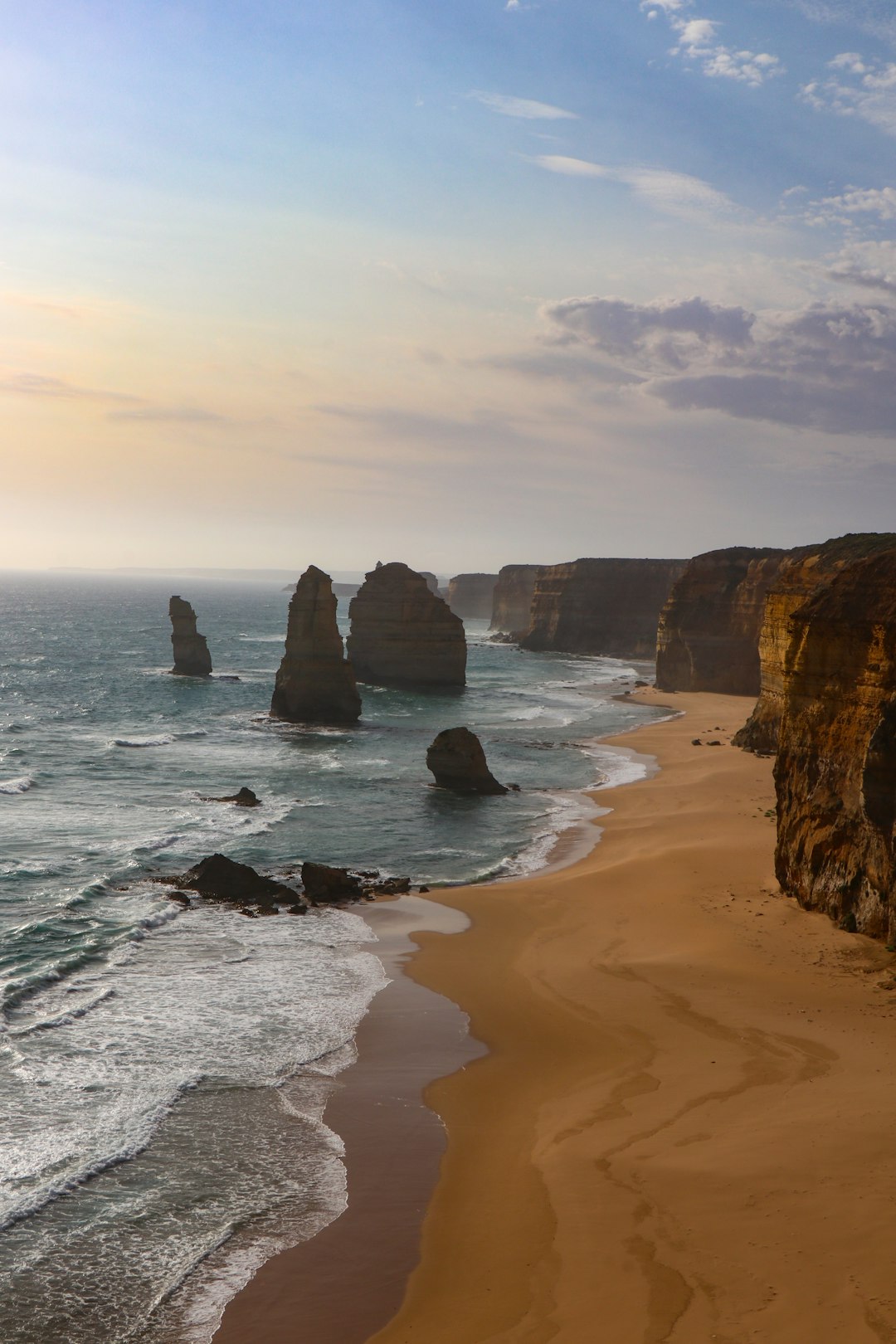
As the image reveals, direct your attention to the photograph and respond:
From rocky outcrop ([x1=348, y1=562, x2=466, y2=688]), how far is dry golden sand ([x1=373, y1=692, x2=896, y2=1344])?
55684 millimetres

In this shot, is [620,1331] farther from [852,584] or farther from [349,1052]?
[852,584]

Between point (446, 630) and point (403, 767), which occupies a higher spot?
point (446, 630)

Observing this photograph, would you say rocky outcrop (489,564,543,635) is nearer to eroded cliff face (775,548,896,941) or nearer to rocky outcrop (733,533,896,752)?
rocky outcrop (733,533,896,752)

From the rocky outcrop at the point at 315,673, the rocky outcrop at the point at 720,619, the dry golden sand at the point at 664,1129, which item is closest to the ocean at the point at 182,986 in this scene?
the dry golden sand at the point at 664,1129

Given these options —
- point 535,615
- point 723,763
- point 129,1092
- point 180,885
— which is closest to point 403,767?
point 723,763

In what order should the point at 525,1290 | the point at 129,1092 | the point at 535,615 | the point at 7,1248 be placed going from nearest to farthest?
1. the point at 525,1290
2. the point at 7,1248
3. the point at 129,1092
4. the point at 535,615

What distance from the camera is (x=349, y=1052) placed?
66.9 ft

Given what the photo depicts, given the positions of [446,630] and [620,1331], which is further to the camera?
[446,630]

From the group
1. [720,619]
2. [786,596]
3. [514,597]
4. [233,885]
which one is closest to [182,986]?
[233,885]

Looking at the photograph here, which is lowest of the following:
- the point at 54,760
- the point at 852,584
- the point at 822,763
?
the point at 54,760

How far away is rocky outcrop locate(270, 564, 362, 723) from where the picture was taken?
64.9m

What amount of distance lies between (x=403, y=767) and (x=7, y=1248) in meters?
→ 40.4

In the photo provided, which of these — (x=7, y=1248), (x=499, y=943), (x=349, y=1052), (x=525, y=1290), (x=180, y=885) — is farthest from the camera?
(x=180, y=885)

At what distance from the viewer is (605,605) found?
433ft
